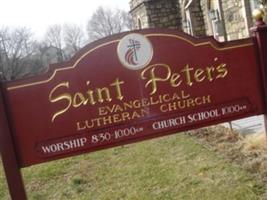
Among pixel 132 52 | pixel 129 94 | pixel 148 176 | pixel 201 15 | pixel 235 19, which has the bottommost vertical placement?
pixel 148 176

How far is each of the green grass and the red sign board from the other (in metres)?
1.34

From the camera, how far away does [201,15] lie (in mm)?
18281

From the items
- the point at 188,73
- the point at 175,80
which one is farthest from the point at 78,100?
the point at 188,73

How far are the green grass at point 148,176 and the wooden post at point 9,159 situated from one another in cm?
194

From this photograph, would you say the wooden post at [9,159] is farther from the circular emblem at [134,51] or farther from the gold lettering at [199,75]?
the gold lettering at [199,75]

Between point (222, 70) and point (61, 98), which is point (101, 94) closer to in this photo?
point (61, 98)

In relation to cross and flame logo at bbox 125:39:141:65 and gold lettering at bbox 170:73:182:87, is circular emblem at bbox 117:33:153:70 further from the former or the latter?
gold lettering at bbox 170:73:182:87

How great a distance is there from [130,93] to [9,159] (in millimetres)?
1026

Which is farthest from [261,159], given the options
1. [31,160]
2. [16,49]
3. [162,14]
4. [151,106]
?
[16,49]

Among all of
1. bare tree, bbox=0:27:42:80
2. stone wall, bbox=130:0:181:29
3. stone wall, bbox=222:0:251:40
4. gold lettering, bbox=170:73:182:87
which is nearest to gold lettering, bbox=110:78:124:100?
gold lettering, bbox=170:73:182:87

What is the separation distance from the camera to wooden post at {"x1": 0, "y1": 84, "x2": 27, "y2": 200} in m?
3.85

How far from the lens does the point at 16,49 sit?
191 feet

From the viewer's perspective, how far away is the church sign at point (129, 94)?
154 inches

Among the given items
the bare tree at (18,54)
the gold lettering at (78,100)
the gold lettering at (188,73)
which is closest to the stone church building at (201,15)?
the gold lettering at (188,73)
